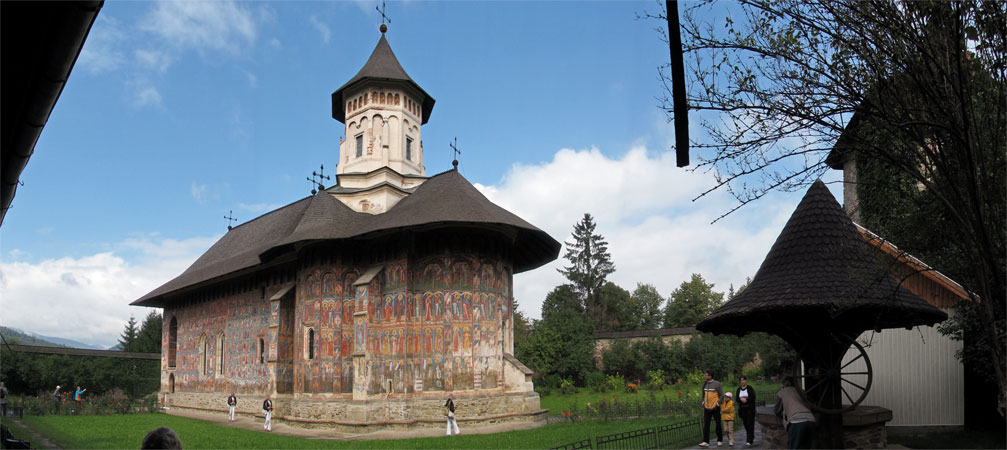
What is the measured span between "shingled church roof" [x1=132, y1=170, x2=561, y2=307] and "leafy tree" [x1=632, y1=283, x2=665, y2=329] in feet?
114

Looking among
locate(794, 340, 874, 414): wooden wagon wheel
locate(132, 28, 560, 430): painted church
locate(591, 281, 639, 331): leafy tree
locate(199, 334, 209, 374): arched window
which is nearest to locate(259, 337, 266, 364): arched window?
locate(132, 28, 560, 430): painted church

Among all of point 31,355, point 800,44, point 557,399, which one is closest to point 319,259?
point 557,399

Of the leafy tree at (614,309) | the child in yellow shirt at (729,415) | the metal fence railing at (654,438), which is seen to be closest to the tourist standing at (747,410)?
the child in yellow shirt at (729,415)

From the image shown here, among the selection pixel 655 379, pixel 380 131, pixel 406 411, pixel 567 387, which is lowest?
pixel 567 387

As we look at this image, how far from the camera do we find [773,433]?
28.7 ft

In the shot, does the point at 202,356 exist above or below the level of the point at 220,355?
below

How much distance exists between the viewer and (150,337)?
164 ft

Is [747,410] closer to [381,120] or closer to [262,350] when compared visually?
[381,120]

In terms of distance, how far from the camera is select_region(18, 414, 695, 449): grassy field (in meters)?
15.2

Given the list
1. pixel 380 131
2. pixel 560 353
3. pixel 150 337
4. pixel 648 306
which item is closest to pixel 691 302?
pixel 648 306

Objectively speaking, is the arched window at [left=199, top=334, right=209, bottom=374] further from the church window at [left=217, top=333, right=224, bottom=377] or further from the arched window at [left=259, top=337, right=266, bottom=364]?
the arched window at [left=259, top=337, right=266, bottom=364]

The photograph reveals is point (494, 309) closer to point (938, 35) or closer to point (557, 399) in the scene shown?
point (557, 399)

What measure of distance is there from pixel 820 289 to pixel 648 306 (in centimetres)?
5413

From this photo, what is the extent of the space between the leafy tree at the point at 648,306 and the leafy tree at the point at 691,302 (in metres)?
1.97
